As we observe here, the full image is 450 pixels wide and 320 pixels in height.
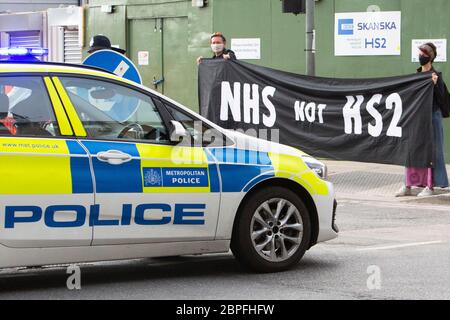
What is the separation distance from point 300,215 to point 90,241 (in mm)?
1722

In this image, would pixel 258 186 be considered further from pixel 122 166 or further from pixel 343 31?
pixel 343 31

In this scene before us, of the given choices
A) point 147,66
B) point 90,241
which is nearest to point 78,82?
point 90,241

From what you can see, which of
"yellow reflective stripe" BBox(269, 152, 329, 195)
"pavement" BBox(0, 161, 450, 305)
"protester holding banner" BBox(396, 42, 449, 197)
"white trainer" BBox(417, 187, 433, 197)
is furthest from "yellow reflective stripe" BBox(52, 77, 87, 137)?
"white trainer" BBox(417, 187, 433, 197)

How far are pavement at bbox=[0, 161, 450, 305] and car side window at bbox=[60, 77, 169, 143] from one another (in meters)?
1.11

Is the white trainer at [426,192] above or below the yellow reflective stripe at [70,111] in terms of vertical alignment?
below

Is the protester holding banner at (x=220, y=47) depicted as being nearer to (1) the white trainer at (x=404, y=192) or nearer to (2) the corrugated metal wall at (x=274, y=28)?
(2) the corrugated metal wall at (x=274, y=28)

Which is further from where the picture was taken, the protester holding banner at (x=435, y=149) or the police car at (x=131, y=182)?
the protester holding banner at (x=435, y=149)

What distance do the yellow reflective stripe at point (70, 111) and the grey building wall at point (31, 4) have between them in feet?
84.2

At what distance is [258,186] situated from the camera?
25.0ft

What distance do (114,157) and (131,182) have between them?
214mm

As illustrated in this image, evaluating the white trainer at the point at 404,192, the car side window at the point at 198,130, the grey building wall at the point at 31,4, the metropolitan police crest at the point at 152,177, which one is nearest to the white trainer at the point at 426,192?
the white trainer at the point at 404,192

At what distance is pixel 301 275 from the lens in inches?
302

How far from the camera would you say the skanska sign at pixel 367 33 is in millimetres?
17094
